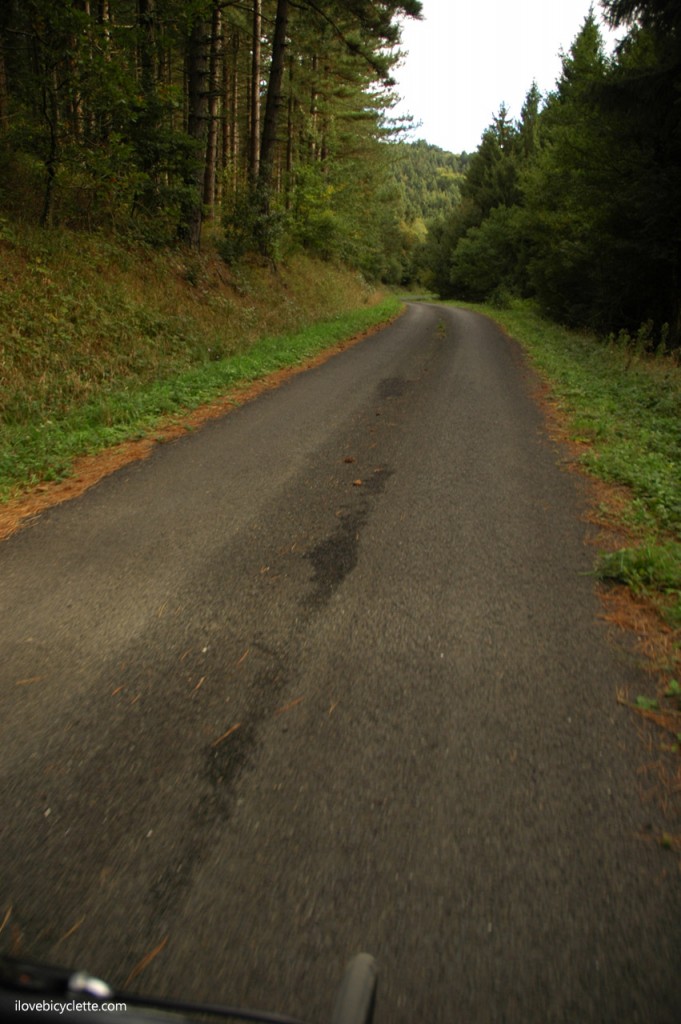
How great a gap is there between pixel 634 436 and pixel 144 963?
705cm

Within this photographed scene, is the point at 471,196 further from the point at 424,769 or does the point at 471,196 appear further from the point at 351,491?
the point at 424,769

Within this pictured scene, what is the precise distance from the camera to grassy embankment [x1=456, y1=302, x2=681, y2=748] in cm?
328

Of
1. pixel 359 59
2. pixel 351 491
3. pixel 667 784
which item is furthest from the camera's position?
pixel 359 59

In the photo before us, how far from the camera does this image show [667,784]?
2.10m

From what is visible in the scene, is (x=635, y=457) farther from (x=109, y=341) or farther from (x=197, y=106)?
(x=197, y=106)

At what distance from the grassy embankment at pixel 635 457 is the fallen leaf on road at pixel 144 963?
6.92 feet

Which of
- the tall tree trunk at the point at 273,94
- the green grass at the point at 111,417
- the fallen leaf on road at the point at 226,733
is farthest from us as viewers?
the tall tree trunk at the point at 273,94

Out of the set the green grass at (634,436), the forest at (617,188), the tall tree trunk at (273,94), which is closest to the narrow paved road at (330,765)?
the green grass at (634,436)

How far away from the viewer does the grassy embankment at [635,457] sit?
3.28 meters

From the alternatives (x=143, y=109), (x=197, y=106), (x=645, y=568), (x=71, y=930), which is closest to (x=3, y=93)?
(x=143, y=109)

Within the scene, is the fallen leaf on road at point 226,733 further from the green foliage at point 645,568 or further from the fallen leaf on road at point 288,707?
the green foliage at point 645,568

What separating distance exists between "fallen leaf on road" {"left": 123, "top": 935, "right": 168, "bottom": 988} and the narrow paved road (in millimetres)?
17

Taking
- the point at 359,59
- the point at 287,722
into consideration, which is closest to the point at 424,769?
the point at 287,722

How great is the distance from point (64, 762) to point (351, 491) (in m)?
3.24
